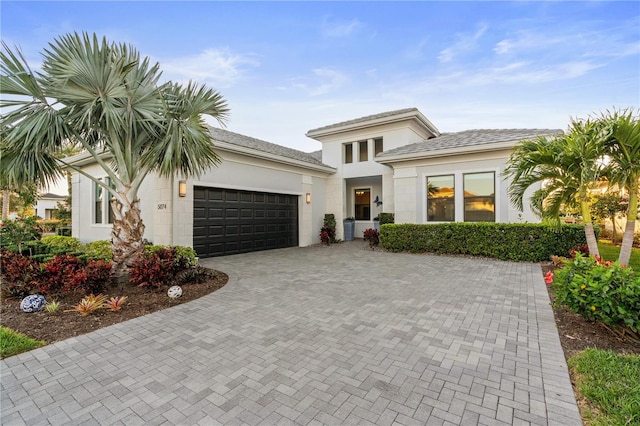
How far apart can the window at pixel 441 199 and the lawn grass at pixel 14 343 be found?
11.5 metres

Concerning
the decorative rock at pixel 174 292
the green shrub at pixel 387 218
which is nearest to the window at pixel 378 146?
the green shrub at pixel 387 218

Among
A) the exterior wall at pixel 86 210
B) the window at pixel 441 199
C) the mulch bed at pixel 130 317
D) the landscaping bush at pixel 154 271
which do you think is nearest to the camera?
the mulch bed at pixel 130 317

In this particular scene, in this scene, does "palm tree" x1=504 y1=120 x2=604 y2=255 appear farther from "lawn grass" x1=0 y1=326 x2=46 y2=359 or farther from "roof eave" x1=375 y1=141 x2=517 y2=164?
"lawn grass" x1=0 y1=326 x2=46 y2=359

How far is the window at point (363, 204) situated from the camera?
15742mm

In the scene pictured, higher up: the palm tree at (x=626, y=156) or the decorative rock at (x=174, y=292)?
the palm tree at (x=626, y=156)

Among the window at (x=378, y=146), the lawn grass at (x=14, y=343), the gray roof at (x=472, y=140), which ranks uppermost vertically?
the window at (x=378, y=146)

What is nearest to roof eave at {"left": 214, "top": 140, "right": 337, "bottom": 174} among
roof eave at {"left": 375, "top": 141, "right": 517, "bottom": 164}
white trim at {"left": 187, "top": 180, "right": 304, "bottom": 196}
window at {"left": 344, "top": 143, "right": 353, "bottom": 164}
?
window at {"left": 344, "top": 143, "right": 353, "bottom": 164}

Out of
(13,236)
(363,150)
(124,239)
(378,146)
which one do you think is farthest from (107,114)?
(363,150)

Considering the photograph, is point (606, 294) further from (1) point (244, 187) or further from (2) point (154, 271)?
(1) point (244, 187)

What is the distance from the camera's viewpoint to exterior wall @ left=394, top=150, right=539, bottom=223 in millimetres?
10289

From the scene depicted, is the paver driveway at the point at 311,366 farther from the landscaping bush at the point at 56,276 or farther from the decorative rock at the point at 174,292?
the landscaping bush at the point at 56,276

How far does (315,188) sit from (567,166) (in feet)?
33.5

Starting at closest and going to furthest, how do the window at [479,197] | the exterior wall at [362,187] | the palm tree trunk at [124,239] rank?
the palm tree trunk at [124,239]
the window at [479,197]
the exterior wall at [362,187]

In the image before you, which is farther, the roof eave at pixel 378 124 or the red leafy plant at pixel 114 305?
the roof eave at pixel 378 124
